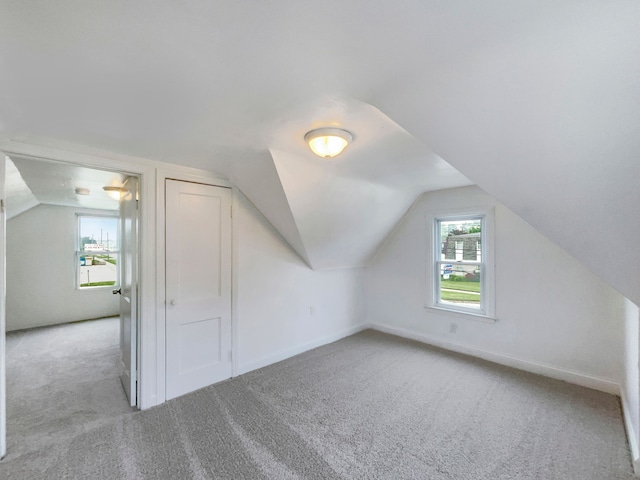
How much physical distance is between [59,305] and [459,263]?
6866 millimetres

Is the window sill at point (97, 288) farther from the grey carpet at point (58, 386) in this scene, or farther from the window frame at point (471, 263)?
the window frame at point (471, 263)

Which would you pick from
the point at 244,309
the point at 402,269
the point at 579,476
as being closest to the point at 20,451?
the point at 244,309

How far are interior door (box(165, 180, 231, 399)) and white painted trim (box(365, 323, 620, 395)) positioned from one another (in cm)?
271

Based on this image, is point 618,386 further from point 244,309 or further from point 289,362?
point 244,309

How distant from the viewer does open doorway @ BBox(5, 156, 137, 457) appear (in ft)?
7.59

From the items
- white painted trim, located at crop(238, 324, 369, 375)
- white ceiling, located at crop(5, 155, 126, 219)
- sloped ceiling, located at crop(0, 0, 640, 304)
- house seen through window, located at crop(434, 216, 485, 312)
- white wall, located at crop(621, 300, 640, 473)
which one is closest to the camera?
sloped ceiling, located at crop(0, 0, 640, 304)

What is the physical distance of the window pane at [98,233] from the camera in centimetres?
529

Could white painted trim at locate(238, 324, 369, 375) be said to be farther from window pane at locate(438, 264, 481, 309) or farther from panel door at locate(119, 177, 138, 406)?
window pane at locate(438, 264, 481, 309)

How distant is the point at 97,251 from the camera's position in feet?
17.6

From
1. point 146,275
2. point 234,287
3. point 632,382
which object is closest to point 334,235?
point 234,287

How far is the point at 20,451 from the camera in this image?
6.05ft

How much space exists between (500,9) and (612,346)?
3364mm

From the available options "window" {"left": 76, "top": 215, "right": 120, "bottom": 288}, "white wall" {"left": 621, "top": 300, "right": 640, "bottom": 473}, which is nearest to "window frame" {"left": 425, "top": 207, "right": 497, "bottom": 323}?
"white wall" {"left": 621, "top": 300, "right": 640, "bottom": 473}

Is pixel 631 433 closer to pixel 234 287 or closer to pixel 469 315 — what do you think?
pixel 469 315
